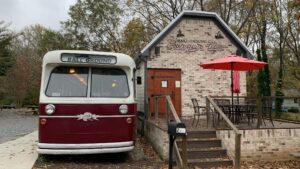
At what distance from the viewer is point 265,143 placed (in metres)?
9.32

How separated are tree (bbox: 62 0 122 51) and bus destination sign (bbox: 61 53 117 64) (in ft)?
77.8

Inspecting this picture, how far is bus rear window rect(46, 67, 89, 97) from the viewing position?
8.25m

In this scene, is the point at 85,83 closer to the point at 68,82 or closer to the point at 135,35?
the point at 68,82

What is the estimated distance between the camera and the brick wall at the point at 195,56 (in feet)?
44.6

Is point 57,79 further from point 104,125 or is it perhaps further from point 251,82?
point 251,82

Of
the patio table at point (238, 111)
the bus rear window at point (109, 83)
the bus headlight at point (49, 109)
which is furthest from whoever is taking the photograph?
the patio table at point (238, 111)

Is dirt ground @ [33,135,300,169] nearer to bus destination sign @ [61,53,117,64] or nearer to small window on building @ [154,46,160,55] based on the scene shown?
bus destination sign @ [61,53,117,64]

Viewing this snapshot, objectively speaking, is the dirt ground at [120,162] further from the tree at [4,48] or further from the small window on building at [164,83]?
the tree at [4,48]

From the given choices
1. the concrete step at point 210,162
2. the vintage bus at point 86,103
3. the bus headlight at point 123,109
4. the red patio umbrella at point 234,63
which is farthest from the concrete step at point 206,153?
the red patio umbrella at point 234,63

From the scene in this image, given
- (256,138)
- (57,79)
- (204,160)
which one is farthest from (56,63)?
(256,138)

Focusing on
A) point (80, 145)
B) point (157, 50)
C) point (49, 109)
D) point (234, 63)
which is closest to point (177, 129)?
point (80, 145)

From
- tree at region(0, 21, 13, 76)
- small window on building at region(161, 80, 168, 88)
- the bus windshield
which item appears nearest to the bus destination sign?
the bus windshield

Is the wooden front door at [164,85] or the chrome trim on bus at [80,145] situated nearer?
the chrome trim on bus at [80,145]

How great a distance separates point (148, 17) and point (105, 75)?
21463 millimetres
